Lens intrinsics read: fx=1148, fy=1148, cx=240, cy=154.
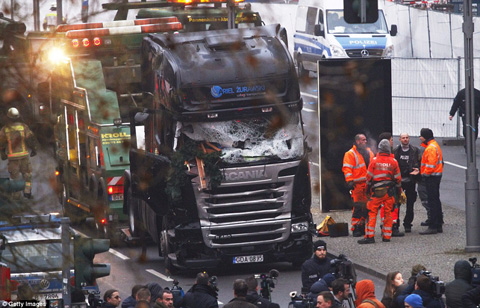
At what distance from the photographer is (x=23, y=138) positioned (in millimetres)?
6203

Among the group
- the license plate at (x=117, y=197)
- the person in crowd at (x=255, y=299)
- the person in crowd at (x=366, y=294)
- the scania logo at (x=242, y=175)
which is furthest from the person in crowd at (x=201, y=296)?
the license plate at (x=117, y=197)

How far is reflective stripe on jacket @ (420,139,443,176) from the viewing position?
20.1 m

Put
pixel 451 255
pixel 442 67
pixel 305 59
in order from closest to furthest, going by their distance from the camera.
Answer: pixel 451 255 < pixel 442 67 < pixel 305 59

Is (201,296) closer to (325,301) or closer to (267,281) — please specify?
(267,281)

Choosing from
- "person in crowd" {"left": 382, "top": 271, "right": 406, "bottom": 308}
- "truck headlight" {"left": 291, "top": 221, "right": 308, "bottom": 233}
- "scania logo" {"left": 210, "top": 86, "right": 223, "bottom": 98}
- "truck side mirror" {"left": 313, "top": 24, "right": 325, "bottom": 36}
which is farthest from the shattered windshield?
"truck side mirror" {"left": 313, "top": 24, "right": 325, "bottom": 36}

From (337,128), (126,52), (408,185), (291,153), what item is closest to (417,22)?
(337,128)

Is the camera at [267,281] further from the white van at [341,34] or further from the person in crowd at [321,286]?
the white van at [341,34]

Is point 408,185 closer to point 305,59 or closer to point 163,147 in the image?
point 163,147

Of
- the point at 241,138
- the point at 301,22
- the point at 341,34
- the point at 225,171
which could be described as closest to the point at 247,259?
the point at 225,171

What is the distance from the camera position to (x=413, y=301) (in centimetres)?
1139

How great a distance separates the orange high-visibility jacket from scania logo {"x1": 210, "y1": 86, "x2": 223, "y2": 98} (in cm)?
972

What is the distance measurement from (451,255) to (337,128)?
4904mm

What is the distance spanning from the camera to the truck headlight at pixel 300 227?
1780 centimetres

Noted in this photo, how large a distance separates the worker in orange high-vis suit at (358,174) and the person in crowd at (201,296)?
283 inches
